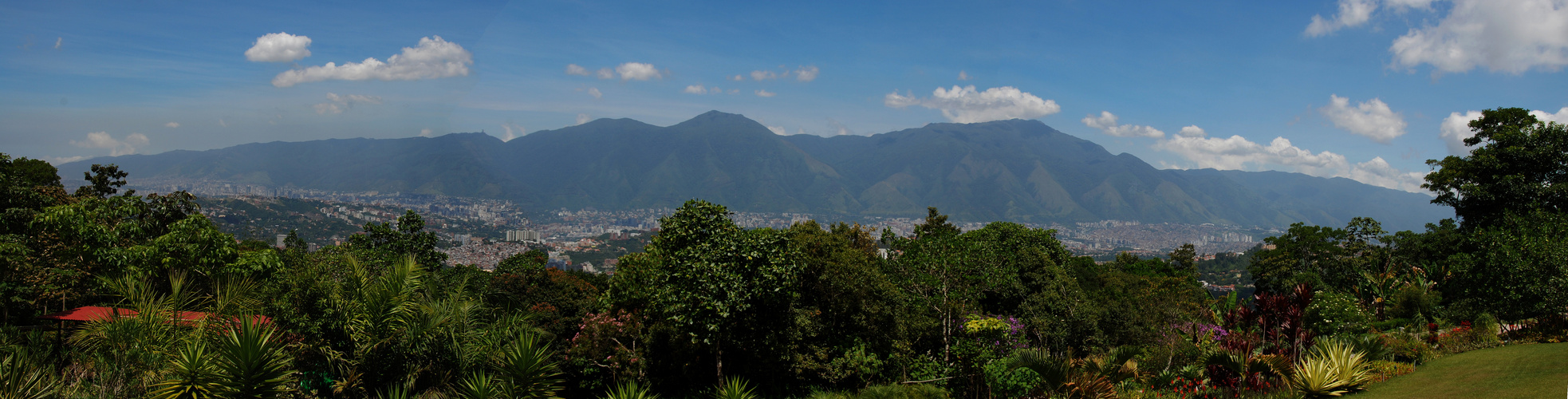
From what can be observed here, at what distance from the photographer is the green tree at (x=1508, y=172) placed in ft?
64.4

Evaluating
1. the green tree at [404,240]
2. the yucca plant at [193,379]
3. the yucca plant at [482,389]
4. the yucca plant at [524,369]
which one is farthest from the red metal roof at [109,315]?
the green tree at [404,240]

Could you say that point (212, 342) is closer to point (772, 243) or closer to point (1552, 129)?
point (772, 243)

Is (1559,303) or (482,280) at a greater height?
(1559,303)

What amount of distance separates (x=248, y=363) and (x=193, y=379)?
61 centimetres

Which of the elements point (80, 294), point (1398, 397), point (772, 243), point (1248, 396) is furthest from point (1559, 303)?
point (80, 294)

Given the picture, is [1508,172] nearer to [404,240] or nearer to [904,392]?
[904,392]

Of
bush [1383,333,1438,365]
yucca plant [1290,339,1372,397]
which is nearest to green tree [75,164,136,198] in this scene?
yucca plant [1290,339,1372,397]

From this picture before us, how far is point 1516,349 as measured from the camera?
9.77 meters

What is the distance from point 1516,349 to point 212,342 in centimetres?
1665

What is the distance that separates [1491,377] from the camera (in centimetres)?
775

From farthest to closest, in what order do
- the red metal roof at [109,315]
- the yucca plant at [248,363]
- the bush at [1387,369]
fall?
1. the bush at [1387,369]
2. the red metal roof at [109,315]
3. the yucca plant at [248,363]

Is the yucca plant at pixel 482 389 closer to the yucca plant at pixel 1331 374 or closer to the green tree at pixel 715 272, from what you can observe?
the green tree at pixel 715 272

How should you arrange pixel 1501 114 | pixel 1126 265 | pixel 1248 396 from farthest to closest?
pixel 1126 265 < pixel 1501 114 < pixel 1248 396

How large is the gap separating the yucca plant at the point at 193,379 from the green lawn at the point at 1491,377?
12.1 metres
